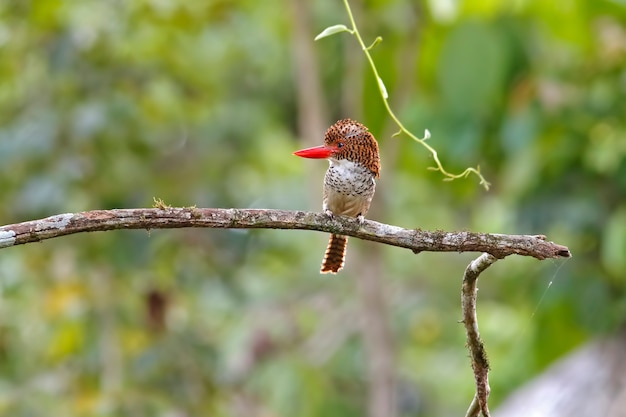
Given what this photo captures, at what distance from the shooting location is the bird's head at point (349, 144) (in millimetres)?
2340

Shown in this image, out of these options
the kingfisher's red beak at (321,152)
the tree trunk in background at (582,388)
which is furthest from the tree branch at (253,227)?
the tree trunk in background at (582,388)

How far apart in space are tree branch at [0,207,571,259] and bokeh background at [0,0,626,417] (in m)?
2.12

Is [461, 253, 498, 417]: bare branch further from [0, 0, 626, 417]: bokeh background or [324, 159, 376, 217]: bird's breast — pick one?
[0, 0, 626, 417]: bokeh background

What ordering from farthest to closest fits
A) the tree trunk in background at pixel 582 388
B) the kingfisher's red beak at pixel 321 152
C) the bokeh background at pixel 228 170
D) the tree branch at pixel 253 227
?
1. the bokeh background at pixel 228 170
2. the tree trunk in background at pixel 582 388
3. the kingfisher's red beak at pixel 321 152
4. the tree branch at pixel 253 227

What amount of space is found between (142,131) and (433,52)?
1.39m

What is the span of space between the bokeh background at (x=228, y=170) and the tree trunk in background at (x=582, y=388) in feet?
0.34

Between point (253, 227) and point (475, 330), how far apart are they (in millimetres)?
422

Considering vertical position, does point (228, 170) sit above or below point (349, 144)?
above

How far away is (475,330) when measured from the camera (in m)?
1.75

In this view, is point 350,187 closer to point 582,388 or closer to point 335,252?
point 335,252

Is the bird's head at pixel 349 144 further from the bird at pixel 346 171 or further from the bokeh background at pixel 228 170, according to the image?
the bokeh background at pixel 228 170

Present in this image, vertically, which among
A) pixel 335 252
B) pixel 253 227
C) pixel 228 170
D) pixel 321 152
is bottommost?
pixel 253 227

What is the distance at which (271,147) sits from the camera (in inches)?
244

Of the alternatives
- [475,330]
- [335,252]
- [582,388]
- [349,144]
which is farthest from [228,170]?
[475,330]
